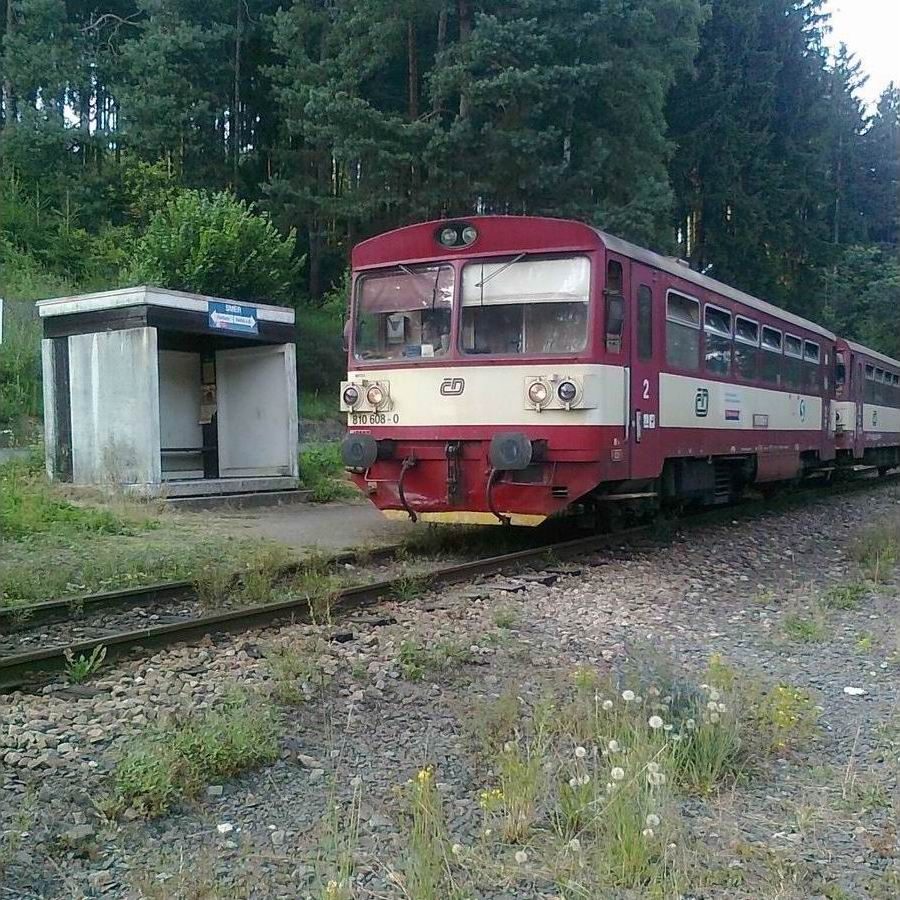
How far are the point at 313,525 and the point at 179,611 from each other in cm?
519

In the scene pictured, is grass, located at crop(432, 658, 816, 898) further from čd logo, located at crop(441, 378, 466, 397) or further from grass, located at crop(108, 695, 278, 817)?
čd logo, located at crop(441, 378, 466, 397)

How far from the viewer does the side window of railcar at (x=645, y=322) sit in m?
9.73

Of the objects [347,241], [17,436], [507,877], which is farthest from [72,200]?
[507,877]

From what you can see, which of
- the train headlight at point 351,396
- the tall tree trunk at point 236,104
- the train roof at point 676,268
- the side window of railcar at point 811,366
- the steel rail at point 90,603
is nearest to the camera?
the steel rail at point 90,603

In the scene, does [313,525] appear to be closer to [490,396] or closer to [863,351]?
[490,396]

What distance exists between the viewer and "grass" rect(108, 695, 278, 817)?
3.87 meters

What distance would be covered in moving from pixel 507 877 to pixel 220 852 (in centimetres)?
102

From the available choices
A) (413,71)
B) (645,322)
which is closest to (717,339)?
(645,322)

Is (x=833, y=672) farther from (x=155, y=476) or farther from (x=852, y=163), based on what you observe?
(x=852, y=163)

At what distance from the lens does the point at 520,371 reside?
364 inches

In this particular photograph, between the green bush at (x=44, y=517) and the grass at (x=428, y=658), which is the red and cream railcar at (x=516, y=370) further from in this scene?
the green bush at (x=44, y=517)

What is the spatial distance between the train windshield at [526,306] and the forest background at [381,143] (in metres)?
12.0

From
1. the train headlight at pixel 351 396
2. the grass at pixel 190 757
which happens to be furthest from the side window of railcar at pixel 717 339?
the grass at pixel 190 757

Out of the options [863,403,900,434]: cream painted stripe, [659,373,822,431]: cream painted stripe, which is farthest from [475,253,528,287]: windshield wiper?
[863,403,900,434]: cream painted stripe
